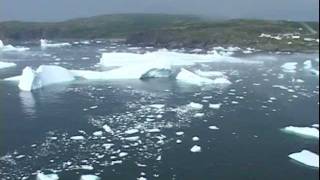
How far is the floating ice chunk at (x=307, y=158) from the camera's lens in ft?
34.4

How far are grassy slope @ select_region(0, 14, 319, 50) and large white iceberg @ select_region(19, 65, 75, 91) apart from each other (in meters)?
24.6

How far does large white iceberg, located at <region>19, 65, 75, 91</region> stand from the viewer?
59.6 feet

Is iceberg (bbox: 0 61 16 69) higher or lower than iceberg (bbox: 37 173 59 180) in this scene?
lower

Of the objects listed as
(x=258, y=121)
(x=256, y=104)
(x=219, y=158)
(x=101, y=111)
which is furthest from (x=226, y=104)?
(x=219, y=158)

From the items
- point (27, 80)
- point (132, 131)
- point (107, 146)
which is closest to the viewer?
point (107, 146)

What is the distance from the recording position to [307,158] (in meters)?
10.6

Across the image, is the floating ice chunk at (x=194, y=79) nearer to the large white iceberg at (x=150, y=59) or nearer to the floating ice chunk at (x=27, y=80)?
the large white iceberg at (x=150, y=59)

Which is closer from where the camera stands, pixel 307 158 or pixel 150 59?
pixel 307 158

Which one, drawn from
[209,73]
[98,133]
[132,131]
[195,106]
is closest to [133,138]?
[132,131]

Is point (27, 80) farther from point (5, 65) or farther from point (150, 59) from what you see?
point (150, 59)

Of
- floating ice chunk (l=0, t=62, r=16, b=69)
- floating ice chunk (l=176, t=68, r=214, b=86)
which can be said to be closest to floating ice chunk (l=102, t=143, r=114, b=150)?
floating ice chunk (l=176, t=68, r=214, b=86)

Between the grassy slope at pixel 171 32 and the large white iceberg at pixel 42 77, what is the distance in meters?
24.6

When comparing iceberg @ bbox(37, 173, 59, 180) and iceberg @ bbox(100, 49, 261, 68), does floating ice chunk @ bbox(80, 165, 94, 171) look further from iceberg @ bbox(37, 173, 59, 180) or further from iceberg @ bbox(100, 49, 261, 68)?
iceberg @ bbox(100, 49, 261, 68)

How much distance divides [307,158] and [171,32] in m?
40.6
